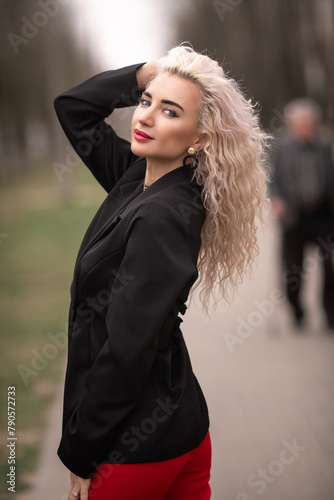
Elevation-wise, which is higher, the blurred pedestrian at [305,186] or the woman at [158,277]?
the woman at [158,277]

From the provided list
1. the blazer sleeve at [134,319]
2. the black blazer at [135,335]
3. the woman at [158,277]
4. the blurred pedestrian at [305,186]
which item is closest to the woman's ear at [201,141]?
the woman at [158,277]

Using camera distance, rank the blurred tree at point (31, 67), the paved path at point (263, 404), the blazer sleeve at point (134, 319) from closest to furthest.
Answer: the blazer sleeve at point (134, 319)
the paved path at point (263, 404)
the blurred tree at point (31, 67)

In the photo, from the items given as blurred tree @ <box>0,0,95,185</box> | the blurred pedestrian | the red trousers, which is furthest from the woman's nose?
blurred tree @ <box>0,0,95,185</box>

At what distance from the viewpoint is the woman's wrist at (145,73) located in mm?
2650

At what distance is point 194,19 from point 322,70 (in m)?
22.6

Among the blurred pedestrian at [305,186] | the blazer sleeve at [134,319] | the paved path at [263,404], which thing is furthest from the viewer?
the blurred pedestrian at [305,186]

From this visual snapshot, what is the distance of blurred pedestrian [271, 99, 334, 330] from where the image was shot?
7133 mm

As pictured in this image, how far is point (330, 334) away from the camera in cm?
750

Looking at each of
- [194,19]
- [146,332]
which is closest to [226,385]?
[146,332]

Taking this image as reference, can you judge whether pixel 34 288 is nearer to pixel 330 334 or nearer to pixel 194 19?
pixel 330 334

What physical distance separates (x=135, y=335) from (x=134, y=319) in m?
0.05

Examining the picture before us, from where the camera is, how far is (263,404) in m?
5.67

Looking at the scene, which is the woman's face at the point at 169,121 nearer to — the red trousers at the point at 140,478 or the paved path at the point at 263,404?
the red trousers at the point at 140,478

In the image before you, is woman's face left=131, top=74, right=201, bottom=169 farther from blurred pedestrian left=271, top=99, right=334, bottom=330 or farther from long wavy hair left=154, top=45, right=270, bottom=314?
blurred pedestrian left=271, top=99, right=334, bottom=330
